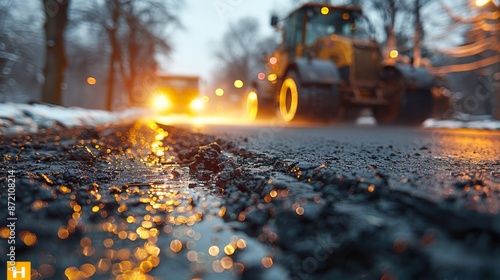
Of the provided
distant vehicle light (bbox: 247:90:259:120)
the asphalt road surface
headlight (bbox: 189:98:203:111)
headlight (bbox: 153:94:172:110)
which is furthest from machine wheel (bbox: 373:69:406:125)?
headlight (bbox: 153:94:172:110)

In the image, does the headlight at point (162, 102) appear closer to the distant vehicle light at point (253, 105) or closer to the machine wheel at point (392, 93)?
the distant vehicle light at point (253, 105)

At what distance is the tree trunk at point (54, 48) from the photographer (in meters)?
10.7

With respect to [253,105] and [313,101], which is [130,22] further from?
[313,101]

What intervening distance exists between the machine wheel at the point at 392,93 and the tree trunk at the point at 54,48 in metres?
9.44

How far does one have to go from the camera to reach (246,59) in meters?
50.4

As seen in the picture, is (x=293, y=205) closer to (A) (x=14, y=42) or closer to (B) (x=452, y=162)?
(B) (x=452, y=162)

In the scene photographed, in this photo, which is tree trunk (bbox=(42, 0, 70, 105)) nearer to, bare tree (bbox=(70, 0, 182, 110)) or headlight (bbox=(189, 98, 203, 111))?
bare tree (bbox=(70, 0, 182, 110))

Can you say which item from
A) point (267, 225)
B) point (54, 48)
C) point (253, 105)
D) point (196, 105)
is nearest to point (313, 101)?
point (253, 105)

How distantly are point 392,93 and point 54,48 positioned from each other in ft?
31.9

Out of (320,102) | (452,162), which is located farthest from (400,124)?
(452,162)

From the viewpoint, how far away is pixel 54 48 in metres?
10.9

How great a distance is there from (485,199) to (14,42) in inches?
1213

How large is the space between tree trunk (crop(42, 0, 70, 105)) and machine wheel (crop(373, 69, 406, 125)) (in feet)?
31.0

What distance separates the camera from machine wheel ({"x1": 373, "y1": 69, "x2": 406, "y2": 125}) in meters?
8.85
